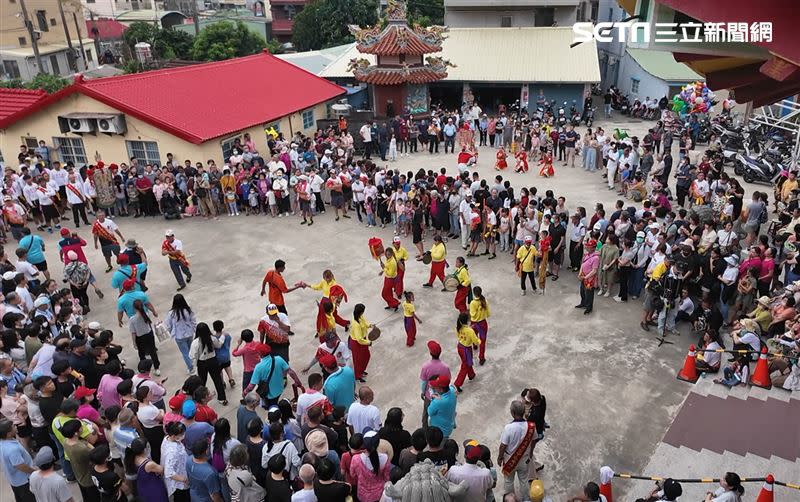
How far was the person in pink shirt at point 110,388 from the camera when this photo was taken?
7.58m

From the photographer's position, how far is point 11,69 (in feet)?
162

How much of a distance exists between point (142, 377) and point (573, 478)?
226 inches

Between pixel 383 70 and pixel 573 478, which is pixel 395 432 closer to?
pixel 573 478

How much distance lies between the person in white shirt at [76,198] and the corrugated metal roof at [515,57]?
58.1ft

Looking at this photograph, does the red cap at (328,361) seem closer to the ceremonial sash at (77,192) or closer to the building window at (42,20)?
the ceremonial sash at (77,192)

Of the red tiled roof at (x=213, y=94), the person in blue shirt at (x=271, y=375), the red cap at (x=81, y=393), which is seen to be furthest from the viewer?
the red tiled roof at (x=213, y=94)

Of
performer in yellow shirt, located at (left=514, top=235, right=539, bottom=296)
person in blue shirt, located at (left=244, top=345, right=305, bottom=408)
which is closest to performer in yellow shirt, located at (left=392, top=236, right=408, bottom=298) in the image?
performer in yellow shirt, located at (left=514, top=235, right=539, bottom=296)

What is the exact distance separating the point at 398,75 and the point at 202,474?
2273 cm

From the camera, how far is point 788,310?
31.4 ft

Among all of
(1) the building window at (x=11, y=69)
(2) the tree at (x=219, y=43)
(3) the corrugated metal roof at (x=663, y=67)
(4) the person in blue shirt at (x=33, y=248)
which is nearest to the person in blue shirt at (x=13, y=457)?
(4) the person in blue shirt at (x=33, y=248)

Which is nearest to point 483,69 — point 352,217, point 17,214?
point 352,217

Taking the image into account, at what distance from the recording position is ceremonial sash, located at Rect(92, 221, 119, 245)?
42.2ft

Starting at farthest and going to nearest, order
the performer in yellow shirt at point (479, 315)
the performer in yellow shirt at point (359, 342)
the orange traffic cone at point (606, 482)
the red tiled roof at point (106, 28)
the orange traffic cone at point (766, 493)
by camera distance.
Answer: the red tiled roof at point (106, 28), the performer in yellow shirt at point (479, 315), the performer in yellow shirt at point (359, 342), the orange traffic cone at point (606, 482), the orange traffic cone at point (766, 493)

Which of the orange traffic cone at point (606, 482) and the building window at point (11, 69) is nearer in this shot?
the orange traffic cone at point (606, 482)
